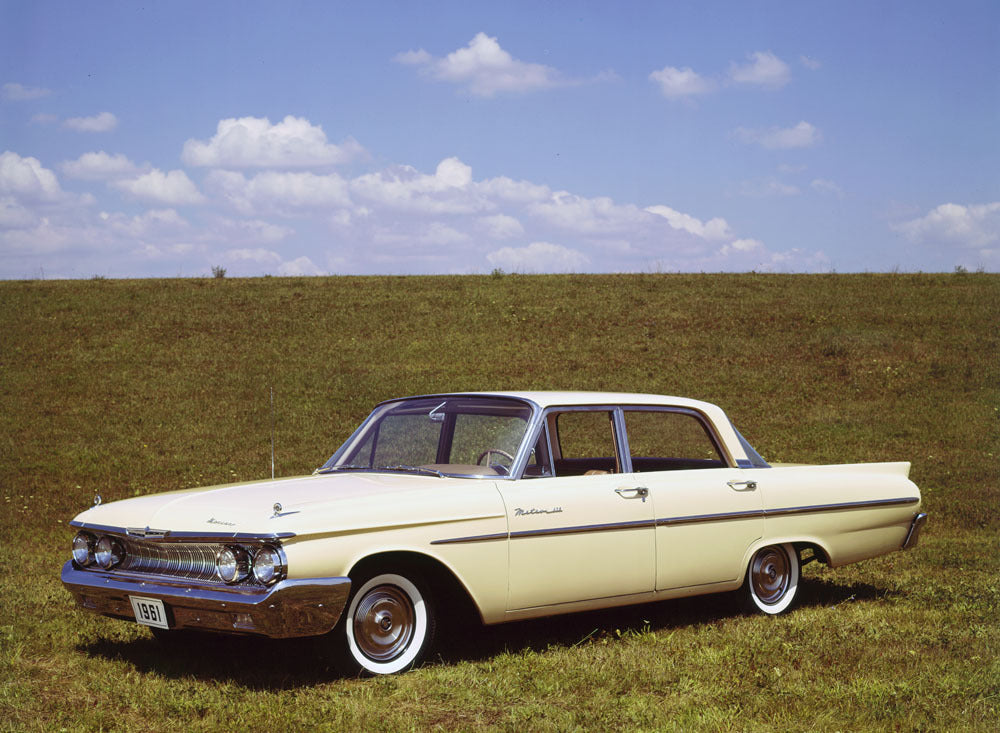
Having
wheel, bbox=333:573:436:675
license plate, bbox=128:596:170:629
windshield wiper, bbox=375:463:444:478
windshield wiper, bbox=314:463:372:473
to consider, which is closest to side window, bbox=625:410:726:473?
windshield wiper, bbox=375:463:444:478

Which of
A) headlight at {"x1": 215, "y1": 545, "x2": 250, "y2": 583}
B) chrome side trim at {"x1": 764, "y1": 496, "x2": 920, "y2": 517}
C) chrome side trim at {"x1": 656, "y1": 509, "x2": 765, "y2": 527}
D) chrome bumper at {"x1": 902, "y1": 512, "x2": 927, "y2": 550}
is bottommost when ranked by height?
chrome bumper at {"x1": 902, "y1": 512, "x2": 927, "y2": 550}

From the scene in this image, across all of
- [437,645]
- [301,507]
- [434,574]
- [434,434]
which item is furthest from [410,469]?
[301,507]

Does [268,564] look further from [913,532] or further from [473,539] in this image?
[913,532]

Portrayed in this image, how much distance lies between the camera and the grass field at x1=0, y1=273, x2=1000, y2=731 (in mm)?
4996

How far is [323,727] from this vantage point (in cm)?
454

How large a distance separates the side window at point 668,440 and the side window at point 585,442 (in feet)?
0.50

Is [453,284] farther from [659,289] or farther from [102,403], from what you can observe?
[102,403]

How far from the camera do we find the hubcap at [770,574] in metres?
7.11

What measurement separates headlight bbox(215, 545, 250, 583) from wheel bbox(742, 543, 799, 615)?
3.56 meters

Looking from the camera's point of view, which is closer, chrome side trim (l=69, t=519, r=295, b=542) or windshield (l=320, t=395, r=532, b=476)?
chrome side trim (l=69, t=519, r=295, b=542)

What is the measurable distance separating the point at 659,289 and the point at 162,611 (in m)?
29.4

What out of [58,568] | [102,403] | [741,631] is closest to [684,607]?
[741,631]

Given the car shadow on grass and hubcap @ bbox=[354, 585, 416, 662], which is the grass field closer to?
the car shadow on grass

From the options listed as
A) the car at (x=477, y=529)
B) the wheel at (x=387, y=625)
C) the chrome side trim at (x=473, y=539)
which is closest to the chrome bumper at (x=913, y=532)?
the car at (x=477, y=529)
